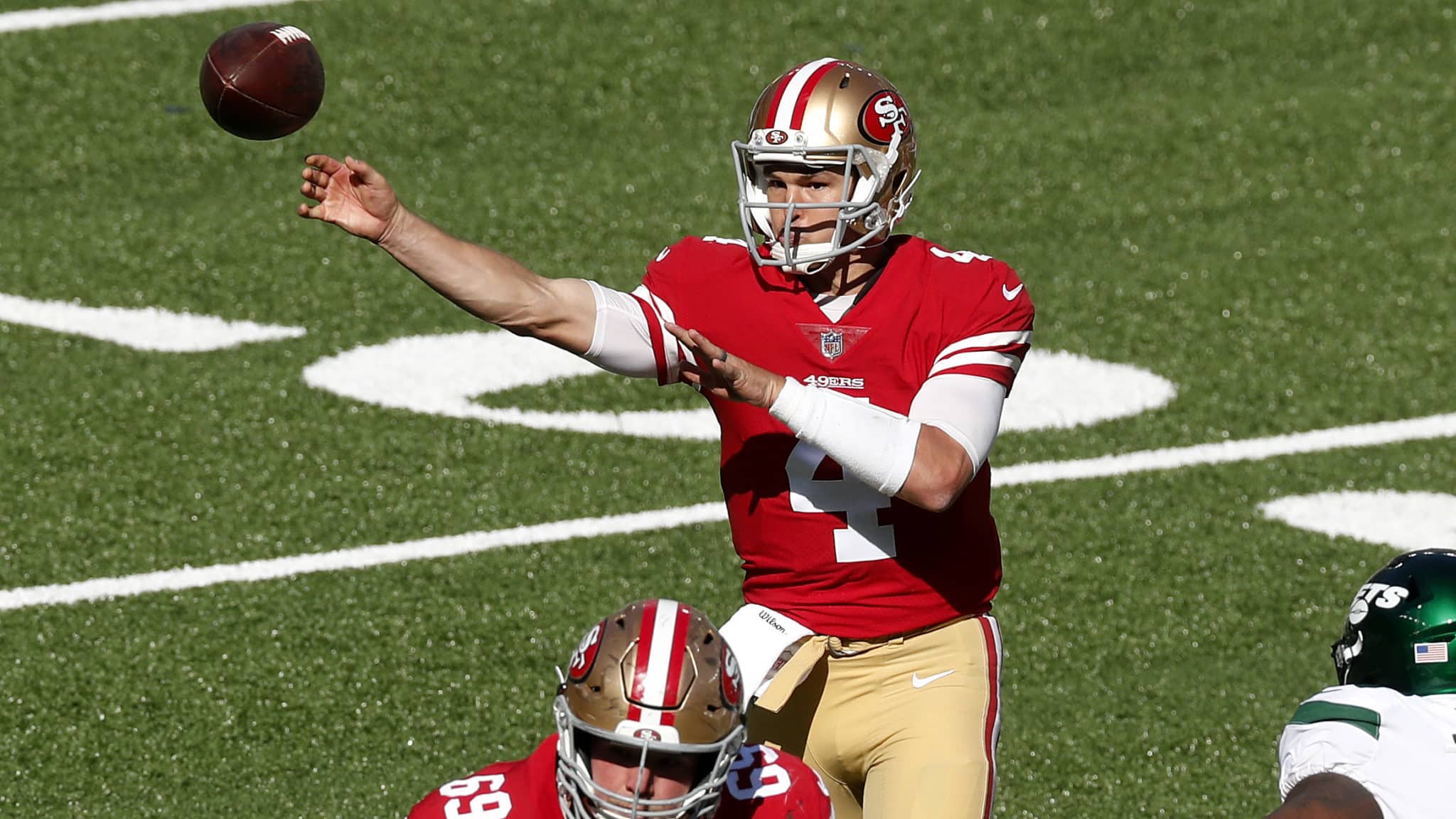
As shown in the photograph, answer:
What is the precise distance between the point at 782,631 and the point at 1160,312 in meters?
4.36

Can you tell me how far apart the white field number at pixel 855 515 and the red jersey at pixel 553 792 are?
1.82 feet

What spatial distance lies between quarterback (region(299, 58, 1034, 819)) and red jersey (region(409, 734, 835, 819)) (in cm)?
37

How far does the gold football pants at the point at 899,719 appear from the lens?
364 cm

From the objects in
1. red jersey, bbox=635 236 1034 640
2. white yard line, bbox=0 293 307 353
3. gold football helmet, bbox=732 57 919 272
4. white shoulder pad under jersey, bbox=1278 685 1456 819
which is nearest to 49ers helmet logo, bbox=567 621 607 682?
red jersey, bbox=635 236 1034 640

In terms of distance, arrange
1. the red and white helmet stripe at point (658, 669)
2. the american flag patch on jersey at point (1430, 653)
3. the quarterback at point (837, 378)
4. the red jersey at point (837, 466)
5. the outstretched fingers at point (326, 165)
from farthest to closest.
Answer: the red jersey at point (837, 466) < the quarterback at point (837, 378) < the outstretched fingers at point (326, 165) < the american flag patch on jersey at point (1430, 653) < the red and white helmet stripe at point (658, 669)

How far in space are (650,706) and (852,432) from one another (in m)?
0.75

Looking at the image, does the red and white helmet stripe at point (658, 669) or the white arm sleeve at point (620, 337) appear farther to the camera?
the white arm sleeve at point (620, 337)

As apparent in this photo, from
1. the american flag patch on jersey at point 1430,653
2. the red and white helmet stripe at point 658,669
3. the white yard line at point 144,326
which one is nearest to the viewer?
the red and white helmet stripe at point 658,669

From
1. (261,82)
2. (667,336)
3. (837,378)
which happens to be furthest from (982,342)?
(261,82)

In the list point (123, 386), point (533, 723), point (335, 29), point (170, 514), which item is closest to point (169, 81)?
point (335, 29)

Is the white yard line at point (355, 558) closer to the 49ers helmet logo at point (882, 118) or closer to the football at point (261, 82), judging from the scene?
the football at point (261, 82)

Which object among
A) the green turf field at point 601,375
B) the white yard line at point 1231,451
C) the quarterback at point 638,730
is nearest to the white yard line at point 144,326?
the green turf field at point 601,375

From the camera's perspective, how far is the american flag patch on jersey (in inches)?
131

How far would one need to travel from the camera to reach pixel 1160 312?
774 cm
